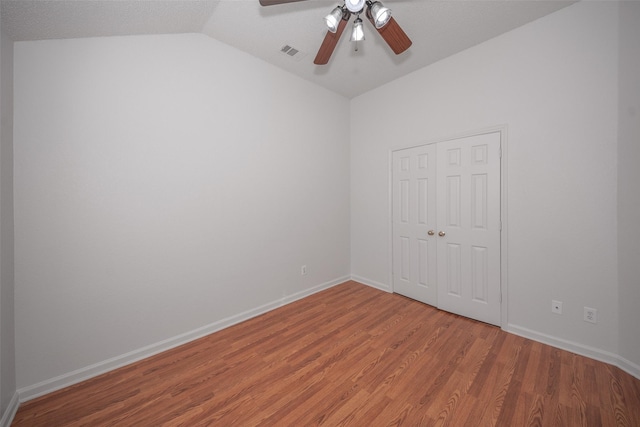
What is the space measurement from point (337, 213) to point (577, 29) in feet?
10.2

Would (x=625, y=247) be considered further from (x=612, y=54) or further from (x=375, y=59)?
(x=375, y=59)

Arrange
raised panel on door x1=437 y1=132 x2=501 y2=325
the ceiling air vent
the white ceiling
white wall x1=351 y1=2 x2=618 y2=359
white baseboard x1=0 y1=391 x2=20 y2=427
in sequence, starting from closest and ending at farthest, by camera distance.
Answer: white baseboard x1=0 y1=391 x2=20 y2=427, the white ceiling, white wall x1=351 y1=2 x2=618 y2=359, raised panel on door x1=437 y1=132 x2=501 y2=325, the ceiling air vent

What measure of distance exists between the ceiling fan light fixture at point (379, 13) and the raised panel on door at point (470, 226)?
5.75 ft

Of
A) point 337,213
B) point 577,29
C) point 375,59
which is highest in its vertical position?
point 375,59

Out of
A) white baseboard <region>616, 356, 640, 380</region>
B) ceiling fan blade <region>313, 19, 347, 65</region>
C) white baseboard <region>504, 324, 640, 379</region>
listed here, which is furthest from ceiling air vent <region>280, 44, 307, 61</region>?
white baseboard <region>616, 356, 640, 380</region>

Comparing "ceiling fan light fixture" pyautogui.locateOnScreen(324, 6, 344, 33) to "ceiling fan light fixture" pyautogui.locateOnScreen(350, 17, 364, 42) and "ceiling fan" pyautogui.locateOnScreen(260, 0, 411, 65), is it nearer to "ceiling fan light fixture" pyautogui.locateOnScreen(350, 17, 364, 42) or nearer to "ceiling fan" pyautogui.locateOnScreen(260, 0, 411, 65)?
"ceiling fan" pyautogui.locateOnScreen(260, 0, 411, 65)

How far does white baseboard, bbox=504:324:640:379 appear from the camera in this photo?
71.7 inches

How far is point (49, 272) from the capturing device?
171 centimetres

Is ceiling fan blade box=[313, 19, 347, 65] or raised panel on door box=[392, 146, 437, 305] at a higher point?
ceiling fan blade box=[313, 19, 347, 65]

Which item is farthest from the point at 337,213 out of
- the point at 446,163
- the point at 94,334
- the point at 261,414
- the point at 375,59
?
the point at 94,334

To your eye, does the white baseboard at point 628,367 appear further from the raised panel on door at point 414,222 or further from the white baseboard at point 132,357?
the white baseboard at point 132,357

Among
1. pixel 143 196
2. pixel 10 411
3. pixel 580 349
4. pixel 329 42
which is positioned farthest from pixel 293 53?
pixel 580 349

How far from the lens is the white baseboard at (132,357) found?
5.50 ft

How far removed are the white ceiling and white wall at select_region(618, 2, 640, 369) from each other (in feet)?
1.97
